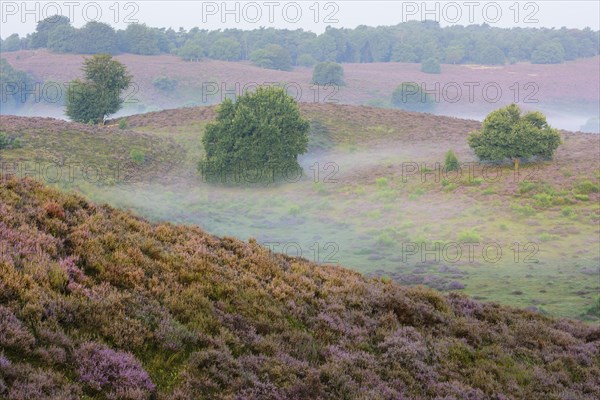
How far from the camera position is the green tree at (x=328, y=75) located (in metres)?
138

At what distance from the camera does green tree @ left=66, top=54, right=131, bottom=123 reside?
208 ft

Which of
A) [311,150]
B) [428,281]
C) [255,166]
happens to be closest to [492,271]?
[428,281]

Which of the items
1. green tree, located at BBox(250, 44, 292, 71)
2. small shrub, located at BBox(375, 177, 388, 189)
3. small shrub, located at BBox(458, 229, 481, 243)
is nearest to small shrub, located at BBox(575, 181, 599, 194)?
small shrub, located at BBox(458, 229, 481, 243)

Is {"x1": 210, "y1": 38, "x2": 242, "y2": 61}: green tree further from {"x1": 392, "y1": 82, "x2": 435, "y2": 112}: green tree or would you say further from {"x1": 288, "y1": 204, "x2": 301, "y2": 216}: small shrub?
{"x1": 288, "y1": 204, "x2": 301, "y2": 216}: small shrub

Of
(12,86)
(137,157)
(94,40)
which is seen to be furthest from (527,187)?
(94,40)

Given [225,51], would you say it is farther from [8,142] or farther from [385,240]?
[385,240]

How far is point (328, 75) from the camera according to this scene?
137875mm

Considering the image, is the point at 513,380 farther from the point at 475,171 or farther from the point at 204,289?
the point at 475,171

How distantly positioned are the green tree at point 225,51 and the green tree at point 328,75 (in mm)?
58184

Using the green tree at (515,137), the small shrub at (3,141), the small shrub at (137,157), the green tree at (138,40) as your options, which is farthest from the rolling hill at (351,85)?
the small shrub at (3,141)

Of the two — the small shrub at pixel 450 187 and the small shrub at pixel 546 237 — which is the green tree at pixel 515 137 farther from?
the small shrub at pixel 546 237

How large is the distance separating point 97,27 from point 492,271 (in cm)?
15974

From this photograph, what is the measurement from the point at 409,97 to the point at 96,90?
281 feet

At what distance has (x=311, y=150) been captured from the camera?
201 ft
